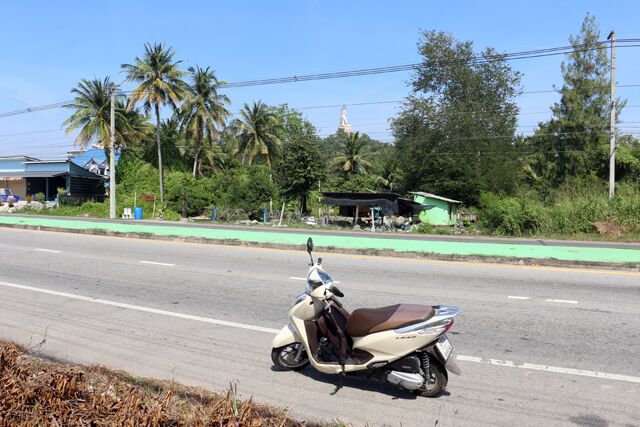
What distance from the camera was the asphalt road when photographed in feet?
13.9

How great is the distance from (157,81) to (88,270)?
110 ft

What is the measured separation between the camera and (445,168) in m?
43.3

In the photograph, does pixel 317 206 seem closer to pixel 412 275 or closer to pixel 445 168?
pixel 445 168

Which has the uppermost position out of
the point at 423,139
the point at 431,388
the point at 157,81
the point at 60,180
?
the point at 157,81

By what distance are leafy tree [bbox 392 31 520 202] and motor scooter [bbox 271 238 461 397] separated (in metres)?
39.3

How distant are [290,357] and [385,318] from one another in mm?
1186

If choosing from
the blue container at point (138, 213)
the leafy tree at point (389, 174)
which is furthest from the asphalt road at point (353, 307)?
the leafy tree at point (389, 174)

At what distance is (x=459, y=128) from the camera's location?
44969mm

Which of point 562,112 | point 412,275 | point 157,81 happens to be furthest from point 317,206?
point 412,275

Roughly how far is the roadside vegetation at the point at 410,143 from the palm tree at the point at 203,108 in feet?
0.34

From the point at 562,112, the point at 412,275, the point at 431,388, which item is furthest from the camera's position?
the point at 562,112

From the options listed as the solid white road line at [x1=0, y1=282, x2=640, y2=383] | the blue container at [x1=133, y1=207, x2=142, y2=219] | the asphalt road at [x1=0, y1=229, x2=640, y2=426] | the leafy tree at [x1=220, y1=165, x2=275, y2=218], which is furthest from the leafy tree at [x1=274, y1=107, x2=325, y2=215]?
the solid white road line at [x1=0, y1=282, x2=640, y2=383]

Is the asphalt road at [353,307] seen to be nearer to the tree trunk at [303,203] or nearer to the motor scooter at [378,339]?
the motor scooter at [378,339]

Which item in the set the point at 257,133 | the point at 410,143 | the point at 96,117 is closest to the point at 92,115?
the point at 96,117
